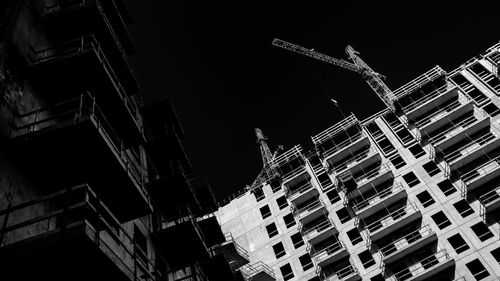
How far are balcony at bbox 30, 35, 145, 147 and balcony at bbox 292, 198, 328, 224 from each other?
1441 inches

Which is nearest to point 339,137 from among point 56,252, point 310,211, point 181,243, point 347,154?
point 347,154

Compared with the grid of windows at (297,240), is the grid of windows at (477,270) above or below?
Answer: below

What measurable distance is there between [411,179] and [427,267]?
10147 mm

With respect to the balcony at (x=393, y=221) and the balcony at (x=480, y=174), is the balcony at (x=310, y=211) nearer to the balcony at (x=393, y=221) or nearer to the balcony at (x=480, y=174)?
the balcony at (x=393, y=221)

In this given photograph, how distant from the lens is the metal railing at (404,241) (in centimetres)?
4450

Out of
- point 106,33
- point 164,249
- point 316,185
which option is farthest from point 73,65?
point 316,185

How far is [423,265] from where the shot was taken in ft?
139

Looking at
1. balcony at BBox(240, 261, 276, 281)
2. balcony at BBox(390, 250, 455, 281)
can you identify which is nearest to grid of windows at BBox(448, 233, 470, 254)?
balcony at BBox(390, 250, 455, 281)

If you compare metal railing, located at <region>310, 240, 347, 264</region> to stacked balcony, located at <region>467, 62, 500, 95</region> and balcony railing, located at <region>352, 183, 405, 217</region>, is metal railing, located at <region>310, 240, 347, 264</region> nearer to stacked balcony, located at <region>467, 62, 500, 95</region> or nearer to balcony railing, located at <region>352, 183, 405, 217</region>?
balcony railing, located at <region>352, 183, 405, 217</region>

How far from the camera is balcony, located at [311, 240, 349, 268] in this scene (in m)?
47.0

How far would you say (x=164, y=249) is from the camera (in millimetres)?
19438

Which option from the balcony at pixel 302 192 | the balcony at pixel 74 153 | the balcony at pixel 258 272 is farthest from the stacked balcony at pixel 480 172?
the balcony at pixel 74 153

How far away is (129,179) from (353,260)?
36.5 meters

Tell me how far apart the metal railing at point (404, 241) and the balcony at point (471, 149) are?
6.82 metres
